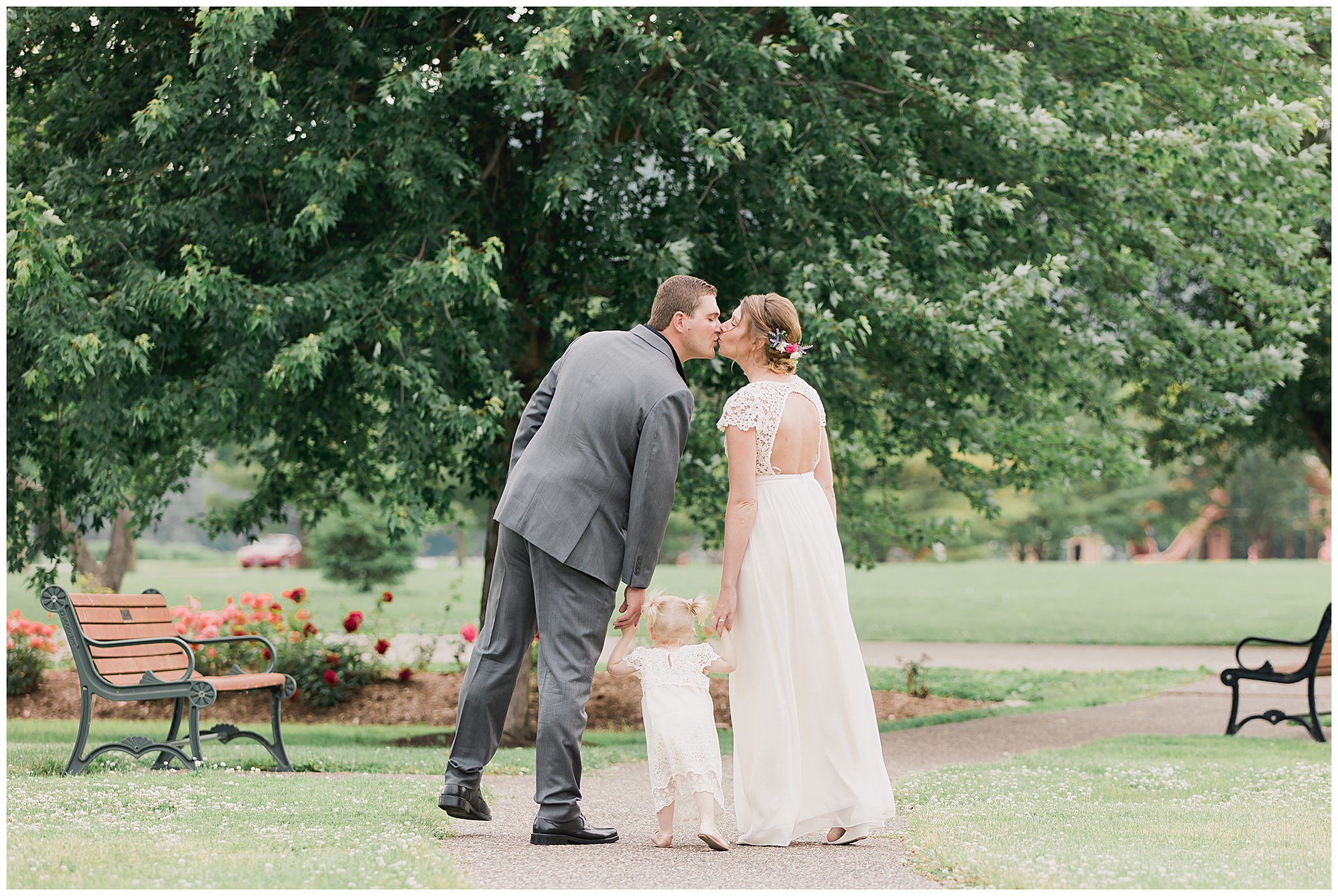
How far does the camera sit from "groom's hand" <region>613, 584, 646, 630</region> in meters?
4.70

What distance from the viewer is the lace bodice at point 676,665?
4.86m

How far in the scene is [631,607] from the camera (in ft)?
15.5

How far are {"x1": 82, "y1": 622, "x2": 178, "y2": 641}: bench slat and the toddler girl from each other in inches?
137

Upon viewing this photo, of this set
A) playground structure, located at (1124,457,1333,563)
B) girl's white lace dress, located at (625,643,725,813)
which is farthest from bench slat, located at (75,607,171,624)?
playground structure, located at (1124,457,1333,563)

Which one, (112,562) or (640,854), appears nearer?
(640,854)

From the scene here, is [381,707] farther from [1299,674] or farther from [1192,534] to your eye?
[1192,534]

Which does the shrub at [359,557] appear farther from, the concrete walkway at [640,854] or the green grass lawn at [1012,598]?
the concrete walkway at [640,854]

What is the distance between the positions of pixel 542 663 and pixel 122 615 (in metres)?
3.57

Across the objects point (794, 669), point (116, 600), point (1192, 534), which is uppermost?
point (794, 669)

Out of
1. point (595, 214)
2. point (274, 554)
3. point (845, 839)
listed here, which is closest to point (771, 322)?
point (845, 839)

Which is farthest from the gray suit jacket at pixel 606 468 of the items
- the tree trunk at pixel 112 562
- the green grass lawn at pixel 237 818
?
the tree trunk at pixel 112 562

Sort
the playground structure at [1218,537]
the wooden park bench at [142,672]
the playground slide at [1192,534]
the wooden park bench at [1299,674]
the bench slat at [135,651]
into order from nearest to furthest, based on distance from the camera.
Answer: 1. the wooden park bench at [142,672]
2. the bench slat at [135,651]
3. the wooden park bench at [1299,674]
4. the playground structure at [1218,537]
5. the playground slide at [1192,534]

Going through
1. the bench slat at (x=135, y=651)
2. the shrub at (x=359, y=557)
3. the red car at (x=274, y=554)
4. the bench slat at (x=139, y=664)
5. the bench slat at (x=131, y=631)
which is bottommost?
the red car at (x=274, y=554)

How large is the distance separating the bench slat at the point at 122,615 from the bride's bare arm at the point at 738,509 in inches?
149
